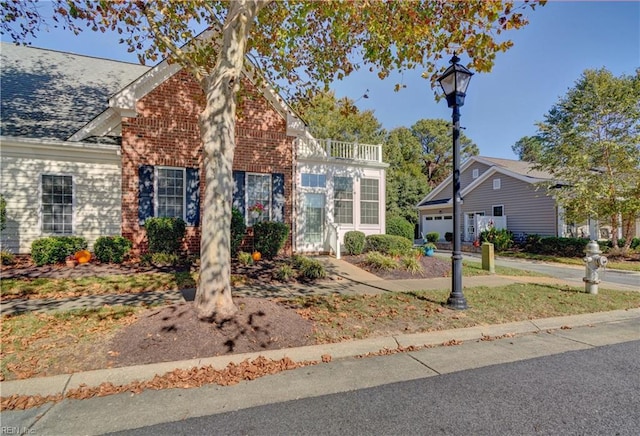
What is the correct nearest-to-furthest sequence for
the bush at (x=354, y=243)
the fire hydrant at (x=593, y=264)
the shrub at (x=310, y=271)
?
the fire hydrant at (x=593, y=264)
the shrub at (x=310, y=271)
the bush at (x=354, y=243)

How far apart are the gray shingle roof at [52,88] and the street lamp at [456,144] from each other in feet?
37.1

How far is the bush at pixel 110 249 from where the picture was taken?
9.39 metres

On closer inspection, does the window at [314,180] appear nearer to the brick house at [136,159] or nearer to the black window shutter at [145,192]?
the brick house at [136,159]

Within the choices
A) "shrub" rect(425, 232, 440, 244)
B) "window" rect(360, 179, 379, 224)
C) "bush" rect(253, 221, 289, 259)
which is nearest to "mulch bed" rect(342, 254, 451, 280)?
"bush" rect(253, 221, 289, 259)

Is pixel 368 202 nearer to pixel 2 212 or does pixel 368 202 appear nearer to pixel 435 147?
pixel 2 212

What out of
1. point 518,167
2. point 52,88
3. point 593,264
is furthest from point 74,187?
point 518,167

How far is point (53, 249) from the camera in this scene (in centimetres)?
891

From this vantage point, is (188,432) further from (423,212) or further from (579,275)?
(423,212)

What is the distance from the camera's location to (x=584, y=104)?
17406 millimetres

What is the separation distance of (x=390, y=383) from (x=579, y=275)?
11.2 m

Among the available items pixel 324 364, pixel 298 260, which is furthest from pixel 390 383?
pixel 298 260

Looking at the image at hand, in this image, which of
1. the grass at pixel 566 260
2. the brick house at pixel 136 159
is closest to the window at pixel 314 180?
the brick house at pixel 136 159

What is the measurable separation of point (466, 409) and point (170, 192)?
10.5m

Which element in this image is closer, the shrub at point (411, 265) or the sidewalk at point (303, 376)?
the sidewalk at point (303, 376)
